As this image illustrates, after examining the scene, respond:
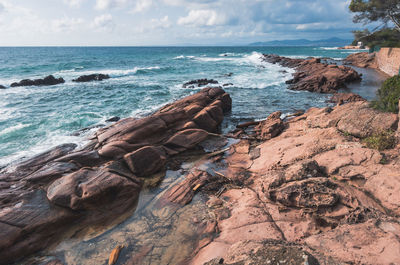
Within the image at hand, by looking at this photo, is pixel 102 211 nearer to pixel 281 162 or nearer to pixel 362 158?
pixel 281 162

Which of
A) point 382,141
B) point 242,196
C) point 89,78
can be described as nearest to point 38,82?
point 89,78

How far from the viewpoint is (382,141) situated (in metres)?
7.53

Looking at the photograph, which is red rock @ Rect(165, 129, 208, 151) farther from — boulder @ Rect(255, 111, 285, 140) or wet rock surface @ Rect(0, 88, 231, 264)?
boulder @ Rect(255, 111, 285, 140)

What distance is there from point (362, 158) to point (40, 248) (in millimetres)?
9726

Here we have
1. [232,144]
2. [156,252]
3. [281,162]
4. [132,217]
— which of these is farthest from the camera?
[232,144]

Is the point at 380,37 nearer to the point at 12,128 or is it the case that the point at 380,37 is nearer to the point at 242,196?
the point at 242,196

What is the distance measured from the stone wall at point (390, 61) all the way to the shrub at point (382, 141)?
25.7m

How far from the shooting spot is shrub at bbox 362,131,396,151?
744 centimetres

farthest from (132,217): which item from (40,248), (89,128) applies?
(89,128)

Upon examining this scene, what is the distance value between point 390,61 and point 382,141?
3204 cm

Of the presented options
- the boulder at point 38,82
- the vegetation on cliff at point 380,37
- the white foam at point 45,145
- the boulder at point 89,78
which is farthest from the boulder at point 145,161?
the vegetation on cliff at point 380,37

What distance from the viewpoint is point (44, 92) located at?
28.4 meters

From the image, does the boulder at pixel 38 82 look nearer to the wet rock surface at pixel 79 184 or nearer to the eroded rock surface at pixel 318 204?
the wet rock surface at pixel 79 184

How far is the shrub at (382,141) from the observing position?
7.44 metres
